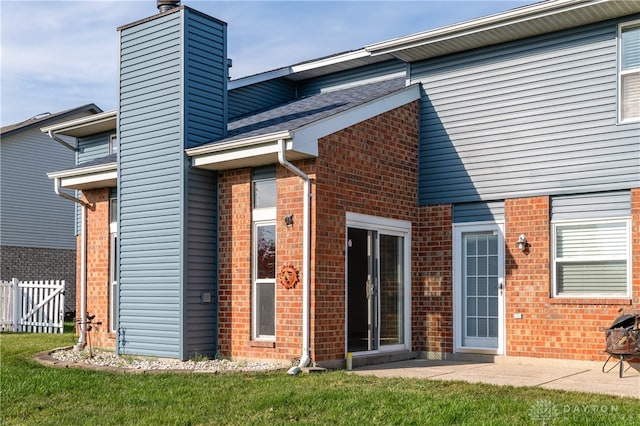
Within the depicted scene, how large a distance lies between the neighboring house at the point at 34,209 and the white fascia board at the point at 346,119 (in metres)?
17.1

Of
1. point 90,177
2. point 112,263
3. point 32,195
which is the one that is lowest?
point 112,263

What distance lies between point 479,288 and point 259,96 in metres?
6.30

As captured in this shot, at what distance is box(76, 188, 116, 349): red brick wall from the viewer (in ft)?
46.9

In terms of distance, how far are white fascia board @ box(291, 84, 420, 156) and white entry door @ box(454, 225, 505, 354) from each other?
2398 mm

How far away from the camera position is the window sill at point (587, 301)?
36.5ft

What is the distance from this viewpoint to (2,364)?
12.2 meters

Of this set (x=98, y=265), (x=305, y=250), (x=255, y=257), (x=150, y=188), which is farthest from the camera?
(x=98, y=265)

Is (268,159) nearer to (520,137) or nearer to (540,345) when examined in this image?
(520,137)

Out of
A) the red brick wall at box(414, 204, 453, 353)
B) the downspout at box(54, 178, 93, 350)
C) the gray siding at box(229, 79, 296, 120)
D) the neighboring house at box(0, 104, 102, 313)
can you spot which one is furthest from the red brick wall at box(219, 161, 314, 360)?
the neighboring house at box(0, 104, 102, 313)

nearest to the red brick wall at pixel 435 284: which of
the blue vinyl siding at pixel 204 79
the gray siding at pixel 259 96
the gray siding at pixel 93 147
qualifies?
the blue vinyl siding at pixel 204 79

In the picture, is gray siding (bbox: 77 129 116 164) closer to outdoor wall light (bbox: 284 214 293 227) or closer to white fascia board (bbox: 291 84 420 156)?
white fascia board (bbox: 291 84 420 156)

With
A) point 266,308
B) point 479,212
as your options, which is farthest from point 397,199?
point 266,308

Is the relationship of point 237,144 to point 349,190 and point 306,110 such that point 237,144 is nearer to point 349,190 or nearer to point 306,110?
point 349,190

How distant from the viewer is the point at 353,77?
15.5m
